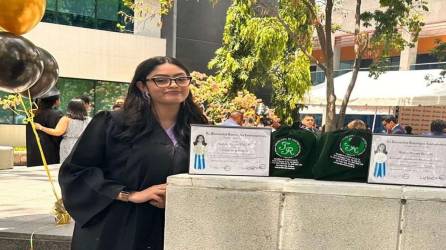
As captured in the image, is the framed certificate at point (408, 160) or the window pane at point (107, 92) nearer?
the framed certificate at point (408, 160)

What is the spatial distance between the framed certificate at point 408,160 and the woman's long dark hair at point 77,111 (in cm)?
419

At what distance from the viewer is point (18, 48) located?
3523 mm

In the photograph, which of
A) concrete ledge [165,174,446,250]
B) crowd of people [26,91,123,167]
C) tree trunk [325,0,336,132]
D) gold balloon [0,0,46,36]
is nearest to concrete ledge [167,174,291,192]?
concrete ledge [165,174,446,250]

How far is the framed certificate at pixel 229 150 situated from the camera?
1939 mm

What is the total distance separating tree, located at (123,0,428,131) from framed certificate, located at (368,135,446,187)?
5.79m

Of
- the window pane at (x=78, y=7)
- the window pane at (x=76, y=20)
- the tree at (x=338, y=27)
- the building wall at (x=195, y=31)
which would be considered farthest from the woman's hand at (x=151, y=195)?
the window pane at (x=78, y=7)

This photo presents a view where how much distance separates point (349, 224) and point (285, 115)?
43.1 feet

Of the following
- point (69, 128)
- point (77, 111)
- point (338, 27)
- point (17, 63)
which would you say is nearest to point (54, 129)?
point (69, 128)

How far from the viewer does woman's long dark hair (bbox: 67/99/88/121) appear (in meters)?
5.40

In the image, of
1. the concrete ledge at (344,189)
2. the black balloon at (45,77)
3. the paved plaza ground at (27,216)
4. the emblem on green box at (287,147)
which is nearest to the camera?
the concrete ledge at (344,189)

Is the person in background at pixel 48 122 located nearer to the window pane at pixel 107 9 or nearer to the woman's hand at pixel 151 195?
the woman's hand at pixel 151 195

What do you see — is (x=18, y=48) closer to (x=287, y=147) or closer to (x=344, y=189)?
(x=287, y=147)

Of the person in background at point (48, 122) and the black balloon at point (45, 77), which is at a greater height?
the black balloon at point (45, 77)

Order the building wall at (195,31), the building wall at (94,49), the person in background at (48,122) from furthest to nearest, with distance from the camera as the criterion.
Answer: the building wall at (195,31)
the building wall at (94,49)
the person in background at (48,122)
